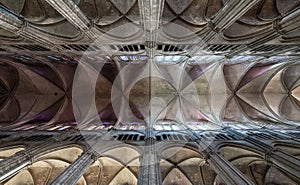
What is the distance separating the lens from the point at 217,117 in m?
14.8

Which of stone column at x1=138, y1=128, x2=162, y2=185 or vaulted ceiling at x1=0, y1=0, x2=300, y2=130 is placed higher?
vaulted ceiling at x1=0, y1=0, x2=300, y2=130

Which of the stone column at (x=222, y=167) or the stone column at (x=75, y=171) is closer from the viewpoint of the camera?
the stone column at (x=222, y=167)

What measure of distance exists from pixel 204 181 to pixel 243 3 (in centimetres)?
974

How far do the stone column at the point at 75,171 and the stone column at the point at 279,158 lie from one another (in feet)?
26.3

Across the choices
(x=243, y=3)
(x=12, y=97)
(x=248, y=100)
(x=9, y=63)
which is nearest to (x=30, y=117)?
(x=12, y=97)

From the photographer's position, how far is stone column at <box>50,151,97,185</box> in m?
6.36

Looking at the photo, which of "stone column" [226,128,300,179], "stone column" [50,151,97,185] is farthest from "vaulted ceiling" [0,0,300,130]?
"stone column" [50,151,97,185]

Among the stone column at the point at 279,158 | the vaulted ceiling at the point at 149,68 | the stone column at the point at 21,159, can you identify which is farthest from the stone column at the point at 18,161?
the stone column at the point at 279,158

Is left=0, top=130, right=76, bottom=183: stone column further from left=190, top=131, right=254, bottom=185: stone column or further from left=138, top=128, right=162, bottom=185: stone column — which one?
left=190, top=131, right=254, bottom=185: stone column

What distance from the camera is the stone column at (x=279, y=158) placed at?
634cm

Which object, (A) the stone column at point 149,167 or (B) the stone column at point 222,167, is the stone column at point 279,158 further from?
(A) the stone column at point 149,167

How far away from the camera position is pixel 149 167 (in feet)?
23.9

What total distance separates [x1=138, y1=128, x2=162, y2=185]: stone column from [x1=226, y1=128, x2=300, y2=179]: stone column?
4881 mm

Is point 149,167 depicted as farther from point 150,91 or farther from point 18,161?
point 150,91
